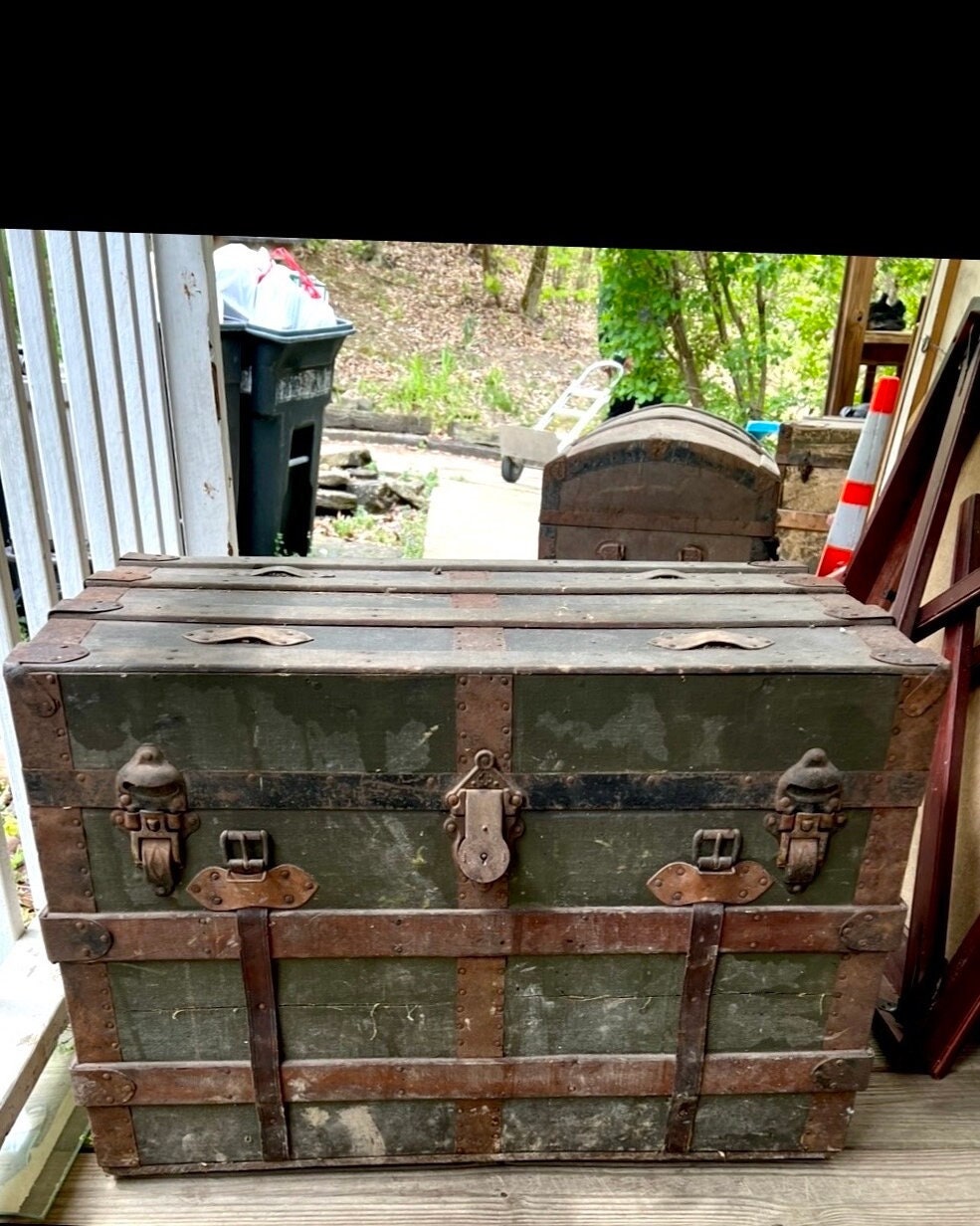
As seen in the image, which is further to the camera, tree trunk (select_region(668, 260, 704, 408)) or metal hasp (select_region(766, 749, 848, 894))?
tree trunk (select_region(668, 260, 704, 408))

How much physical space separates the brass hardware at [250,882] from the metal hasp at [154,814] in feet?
0.20

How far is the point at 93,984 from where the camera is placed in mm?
1663

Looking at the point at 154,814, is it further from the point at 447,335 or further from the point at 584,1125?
the point at 447,335

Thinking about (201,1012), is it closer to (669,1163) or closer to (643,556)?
(669,1163)

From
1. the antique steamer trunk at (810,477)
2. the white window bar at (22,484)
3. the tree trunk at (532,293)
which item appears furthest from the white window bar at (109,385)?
the tree trunk at (532,293)

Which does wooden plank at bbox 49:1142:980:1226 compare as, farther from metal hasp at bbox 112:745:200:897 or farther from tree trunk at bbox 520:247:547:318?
tree trunk at bbox 520:247:547:318

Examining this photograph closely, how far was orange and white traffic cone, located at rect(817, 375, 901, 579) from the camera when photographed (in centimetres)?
327

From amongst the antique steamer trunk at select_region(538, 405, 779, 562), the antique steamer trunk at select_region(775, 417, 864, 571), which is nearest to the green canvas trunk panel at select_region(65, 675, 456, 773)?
the antique steamer trunk at select_region(538, 405, 779, 562)

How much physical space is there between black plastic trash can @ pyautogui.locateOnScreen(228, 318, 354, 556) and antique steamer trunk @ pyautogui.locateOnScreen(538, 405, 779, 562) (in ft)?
5.36

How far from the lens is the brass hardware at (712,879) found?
1646 millimetres

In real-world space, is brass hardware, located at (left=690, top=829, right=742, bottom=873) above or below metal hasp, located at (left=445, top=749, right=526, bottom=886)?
below

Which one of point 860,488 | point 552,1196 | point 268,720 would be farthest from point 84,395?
point 860,488

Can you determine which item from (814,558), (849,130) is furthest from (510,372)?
(849,130)

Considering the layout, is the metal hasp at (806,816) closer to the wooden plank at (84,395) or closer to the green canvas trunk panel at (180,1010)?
the green canvas trunk panel at (180,1010)
